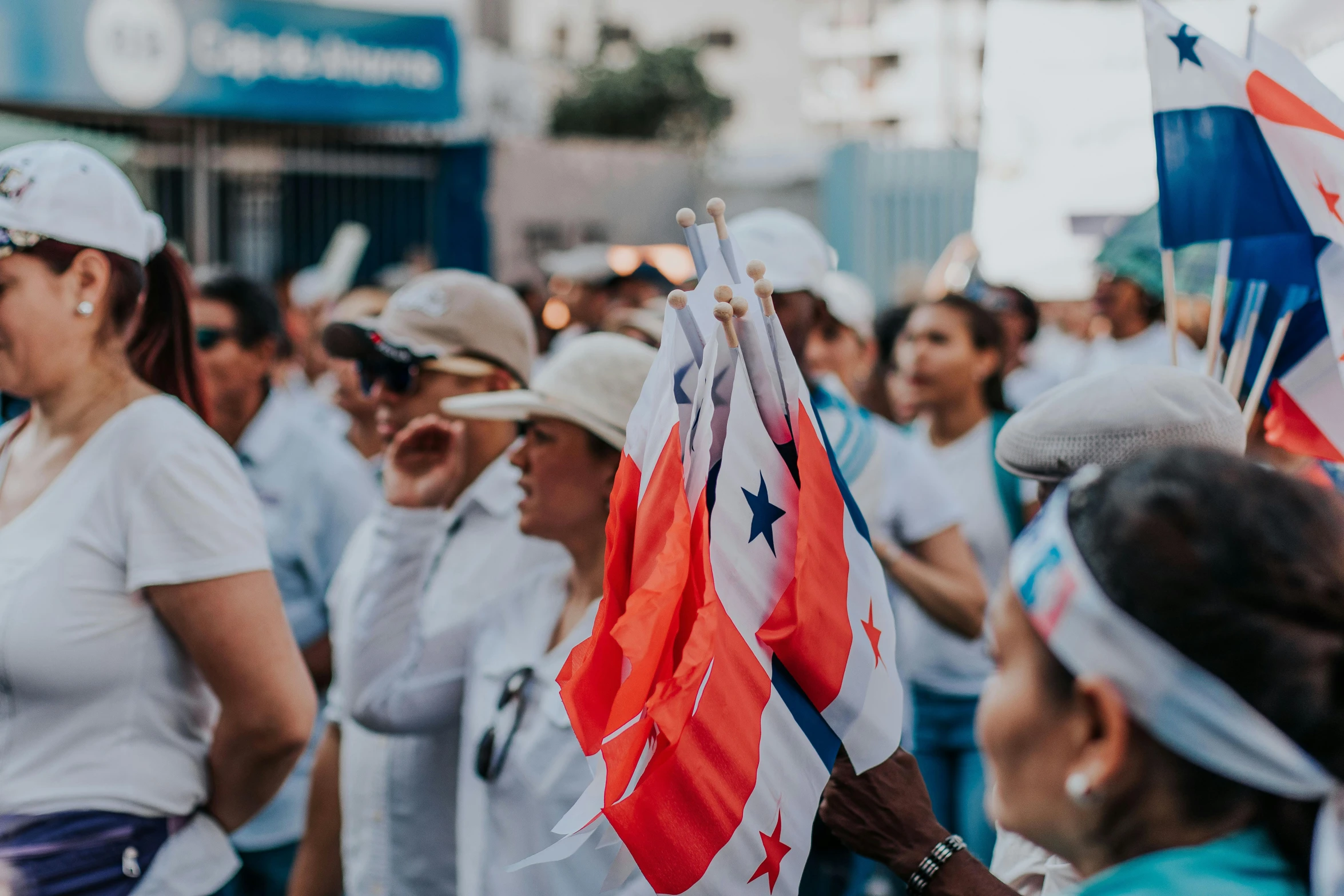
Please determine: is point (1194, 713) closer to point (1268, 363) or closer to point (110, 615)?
point (1268, 363)

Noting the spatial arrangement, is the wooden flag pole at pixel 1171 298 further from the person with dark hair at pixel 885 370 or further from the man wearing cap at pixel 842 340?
the person with dark hair at pixel 885 370

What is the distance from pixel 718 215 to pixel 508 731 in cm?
106

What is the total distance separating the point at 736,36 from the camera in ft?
167

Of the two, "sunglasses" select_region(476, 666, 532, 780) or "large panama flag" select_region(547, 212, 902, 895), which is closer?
"large panama flag" select_region(547, 212, 902, 895)

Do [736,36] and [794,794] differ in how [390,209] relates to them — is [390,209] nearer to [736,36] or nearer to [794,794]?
[794,794]

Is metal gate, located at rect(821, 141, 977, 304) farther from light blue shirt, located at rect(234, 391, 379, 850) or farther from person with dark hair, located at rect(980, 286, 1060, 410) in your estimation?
light blue shirt, located at rect(234, 391, 379, 850)

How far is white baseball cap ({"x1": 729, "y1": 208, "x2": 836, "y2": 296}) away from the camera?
3.53m

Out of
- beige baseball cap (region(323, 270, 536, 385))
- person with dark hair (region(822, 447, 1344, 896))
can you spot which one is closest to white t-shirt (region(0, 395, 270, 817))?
beige baseball cap (region(323, 270, 536, 385))

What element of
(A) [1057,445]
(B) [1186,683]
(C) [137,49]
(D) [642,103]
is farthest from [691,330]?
(D) [642,103]

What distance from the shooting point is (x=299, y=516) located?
154 inches

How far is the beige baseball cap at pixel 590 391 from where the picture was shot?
2566mm

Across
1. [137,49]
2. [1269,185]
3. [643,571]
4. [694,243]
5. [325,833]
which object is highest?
[137,49]

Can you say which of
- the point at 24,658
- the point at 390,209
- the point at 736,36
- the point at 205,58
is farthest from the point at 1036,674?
the point at 736,36

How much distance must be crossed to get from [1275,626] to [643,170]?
1597cm
